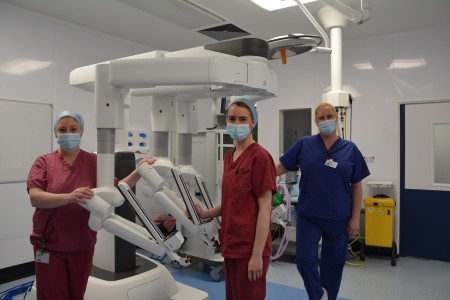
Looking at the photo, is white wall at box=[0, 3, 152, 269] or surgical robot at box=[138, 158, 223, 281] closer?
surgical robot at box=[138, 158, 223, 281]

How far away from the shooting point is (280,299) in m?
3.12

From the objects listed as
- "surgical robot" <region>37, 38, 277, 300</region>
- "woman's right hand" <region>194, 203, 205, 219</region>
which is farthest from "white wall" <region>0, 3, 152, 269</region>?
"woman's right hand" <region>194, 203, 205, 219</region>

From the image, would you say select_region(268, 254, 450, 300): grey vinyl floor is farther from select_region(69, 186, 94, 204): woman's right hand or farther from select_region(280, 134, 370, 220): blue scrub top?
select_region(69, 186, 94, 204): woman's right hand

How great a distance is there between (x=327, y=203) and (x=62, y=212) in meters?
1.59

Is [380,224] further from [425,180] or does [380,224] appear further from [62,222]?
[62,222]

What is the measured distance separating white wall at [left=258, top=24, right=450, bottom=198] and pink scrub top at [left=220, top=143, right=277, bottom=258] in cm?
329

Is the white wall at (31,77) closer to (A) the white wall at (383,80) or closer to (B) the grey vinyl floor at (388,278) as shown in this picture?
(B) the grey vinyl floor at (388,278)

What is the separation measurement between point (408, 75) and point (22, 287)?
4645mm

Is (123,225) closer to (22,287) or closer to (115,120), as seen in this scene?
(115,120)

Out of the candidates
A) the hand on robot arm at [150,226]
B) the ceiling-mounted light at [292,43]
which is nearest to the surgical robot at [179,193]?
the hand on robot arm at [150,226]

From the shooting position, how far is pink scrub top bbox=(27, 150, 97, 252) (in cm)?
186

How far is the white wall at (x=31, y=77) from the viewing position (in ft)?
11.5

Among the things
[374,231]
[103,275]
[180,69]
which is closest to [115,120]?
[180,69]

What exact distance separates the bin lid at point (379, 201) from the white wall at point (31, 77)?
3297mm
